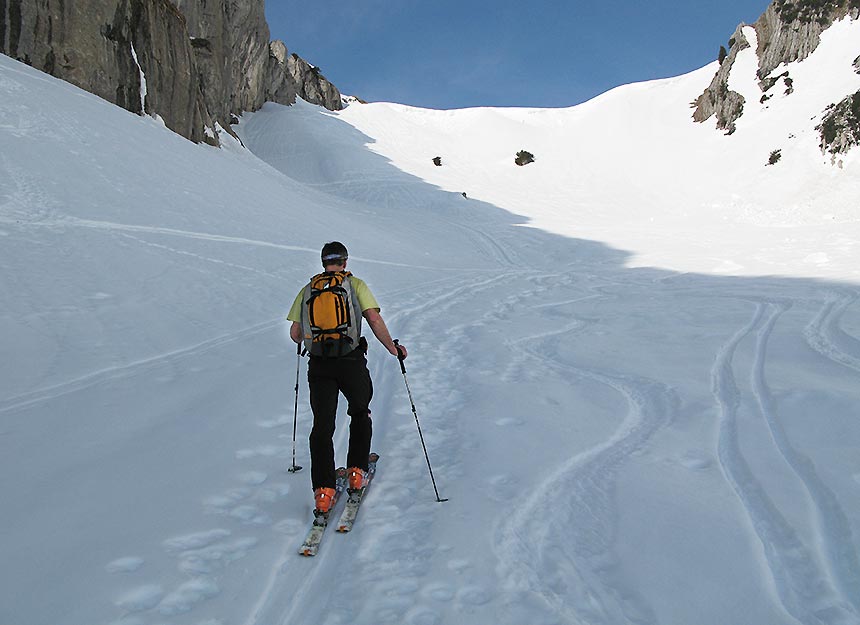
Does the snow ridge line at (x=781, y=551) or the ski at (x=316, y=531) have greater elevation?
the snow ridge line at (x=781, y=551)

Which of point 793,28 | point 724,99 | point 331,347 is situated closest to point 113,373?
point 331,347

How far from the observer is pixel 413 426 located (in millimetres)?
5086

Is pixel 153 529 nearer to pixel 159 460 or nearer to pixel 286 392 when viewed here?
pixel 159 460

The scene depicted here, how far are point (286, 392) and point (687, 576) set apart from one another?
4192mm

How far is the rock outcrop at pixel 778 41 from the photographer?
35.8 metres

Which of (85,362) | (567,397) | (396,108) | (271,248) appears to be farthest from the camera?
(396,108)

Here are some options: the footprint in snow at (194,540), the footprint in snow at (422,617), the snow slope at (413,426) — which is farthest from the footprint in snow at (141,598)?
the footprint in snow at (422,617)

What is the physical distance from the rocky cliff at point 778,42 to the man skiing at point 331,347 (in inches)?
1569

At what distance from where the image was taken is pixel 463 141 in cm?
4450

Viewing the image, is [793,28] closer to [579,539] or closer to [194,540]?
[579,539]

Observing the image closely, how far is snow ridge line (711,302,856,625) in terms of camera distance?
255cm

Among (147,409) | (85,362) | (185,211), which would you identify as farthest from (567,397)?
(185,211)

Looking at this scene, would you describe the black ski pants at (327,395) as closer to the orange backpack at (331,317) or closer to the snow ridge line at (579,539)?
the orange backpack at (331,317)

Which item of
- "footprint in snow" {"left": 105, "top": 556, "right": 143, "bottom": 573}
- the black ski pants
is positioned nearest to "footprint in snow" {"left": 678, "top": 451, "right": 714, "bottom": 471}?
the black ski pants
